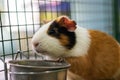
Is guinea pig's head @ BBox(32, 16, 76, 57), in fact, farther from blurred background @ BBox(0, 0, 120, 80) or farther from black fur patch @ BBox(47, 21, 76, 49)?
blurred background @ BBox(0, 0, 120, 80)

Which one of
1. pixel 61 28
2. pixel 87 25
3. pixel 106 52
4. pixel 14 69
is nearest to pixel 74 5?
pixel 87 25

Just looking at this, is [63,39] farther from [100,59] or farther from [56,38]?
[100,59]

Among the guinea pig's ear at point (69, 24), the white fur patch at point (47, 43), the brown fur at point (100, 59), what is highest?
the guinea pig's ear at point (69, 24)

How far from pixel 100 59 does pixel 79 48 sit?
15cm

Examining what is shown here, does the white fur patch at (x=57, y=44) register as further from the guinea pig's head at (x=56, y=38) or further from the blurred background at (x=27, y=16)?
the blurred background at (x=27, y=16)

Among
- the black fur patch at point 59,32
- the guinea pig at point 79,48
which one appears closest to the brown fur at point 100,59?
the guinea pig at point 79,48

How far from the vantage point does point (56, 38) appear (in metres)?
1.16

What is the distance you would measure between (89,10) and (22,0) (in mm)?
838

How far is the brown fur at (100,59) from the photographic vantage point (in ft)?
4.26

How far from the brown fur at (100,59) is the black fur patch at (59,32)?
0.10 metres

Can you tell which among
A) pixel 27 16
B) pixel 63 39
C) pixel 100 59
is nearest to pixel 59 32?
pixel 63 39

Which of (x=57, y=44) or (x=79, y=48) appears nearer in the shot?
(x=57, y=44)

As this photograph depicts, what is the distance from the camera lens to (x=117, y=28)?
2.42 metres

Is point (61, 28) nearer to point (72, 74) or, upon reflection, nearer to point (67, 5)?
point (72, 74)
